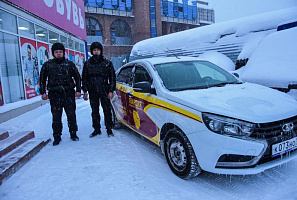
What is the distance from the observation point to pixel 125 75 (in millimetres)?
4645

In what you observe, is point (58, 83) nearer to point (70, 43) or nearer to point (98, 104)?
point (98, 104)

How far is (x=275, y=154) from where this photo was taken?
2301 millimetres

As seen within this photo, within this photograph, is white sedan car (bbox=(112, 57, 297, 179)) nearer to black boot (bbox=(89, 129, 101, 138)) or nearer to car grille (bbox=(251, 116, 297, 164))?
car grille (bbox=(251, 116, 297, 164))

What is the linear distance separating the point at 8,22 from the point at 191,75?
655cm

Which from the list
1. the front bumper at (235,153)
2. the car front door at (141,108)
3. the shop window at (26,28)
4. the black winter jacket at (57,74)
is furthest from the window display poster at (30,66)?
the front bumper at (235,153)

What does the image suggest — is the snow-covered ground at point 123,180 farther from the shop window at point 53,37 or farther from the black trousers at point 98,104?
the shop window at point 53,37

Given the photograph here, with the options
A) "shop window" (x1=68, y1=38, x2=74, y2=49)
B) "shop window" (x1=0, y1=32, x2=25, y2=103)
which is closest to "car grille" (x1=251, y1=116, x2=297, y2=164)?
"shop window" (x1=0, y1=32, x2=25, y2=103)

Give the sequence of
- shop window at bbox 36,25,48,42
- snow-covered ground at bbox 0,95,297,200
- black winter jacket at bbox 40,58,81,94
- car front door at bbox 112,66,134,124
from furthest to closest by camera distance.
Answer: shop window at bbox 36,25,48,42, car front door at bbox 112,66,134,124, black winter jacket at bbox 40,58,81,94, snow-covered ground at bbox 0,95,297,200

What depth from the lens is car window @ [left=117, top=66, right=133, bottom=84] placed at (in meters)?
4.37

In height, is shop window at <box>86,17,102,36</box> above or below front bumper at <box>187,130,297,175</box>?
above

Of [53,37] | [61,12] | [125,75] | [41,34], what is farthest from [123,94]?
[61,12]

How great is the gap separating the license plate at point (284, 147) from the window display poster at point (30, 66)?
26.3ft

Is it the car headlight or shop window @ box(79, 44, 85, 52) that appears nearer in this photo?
the car headlight

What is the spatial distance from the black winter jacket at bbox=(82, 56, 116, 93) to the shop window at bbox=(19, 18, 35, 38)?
4872mm
